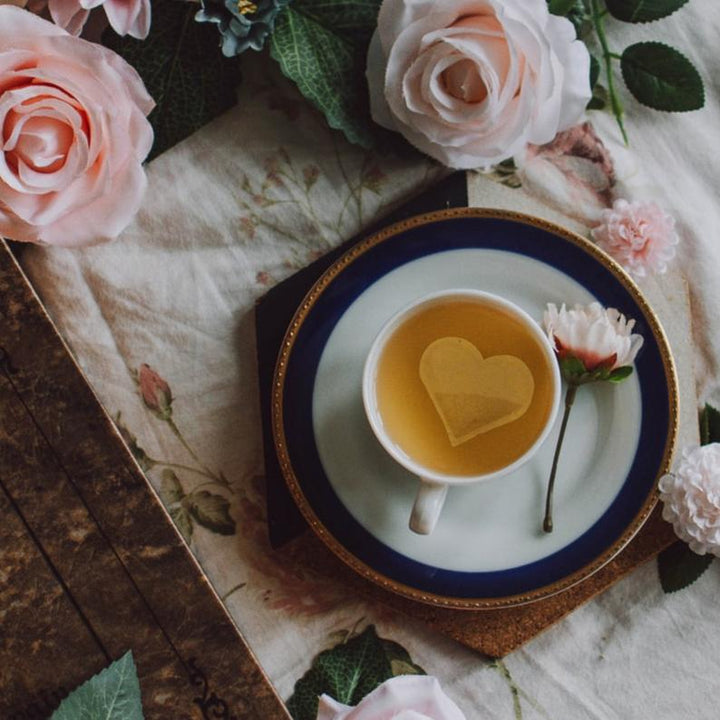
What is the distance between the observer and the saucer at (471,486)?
28.1 inches

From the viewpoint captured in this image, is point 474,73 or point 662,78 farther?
point 662,78

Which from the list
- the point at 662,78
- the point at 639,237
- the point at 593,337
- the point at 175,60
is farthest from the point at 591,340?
the point at 175,60

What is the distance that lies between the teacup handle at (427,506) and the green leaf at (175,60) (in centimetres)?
34

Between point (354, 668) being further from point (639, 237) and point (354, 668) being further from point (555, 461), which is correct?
point (639, 237)

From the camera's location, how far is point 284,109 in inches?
31.0

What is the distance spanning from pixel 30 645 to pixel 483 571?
315 mm

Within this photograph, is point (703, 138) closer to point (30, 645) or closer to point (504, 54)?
point (504, 54)

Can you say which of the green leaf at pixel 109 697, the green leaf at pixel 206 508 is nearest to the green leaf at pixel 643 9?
the green leaf at pixel 206 508

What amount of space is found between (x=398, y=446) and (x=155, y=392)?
20 centimetres

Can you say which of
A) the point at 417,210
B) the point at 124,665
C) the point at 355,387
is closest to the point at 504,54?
the point at 417,210

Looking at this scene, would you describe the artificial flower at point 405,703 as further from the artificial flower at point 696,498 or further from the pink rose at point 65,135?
the pink rose at point 65,135

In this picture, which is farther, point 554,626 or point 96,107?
point 554,626

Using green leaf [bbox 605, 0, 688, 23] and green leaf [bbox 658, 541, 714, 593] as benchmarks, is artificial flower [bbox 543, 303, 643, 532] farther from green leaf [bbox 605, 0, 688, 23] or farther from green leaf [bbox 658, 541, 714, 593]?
green leaf [bbox 605, 0, 688, 23]

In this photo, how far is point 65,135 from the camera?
0.67 meters
